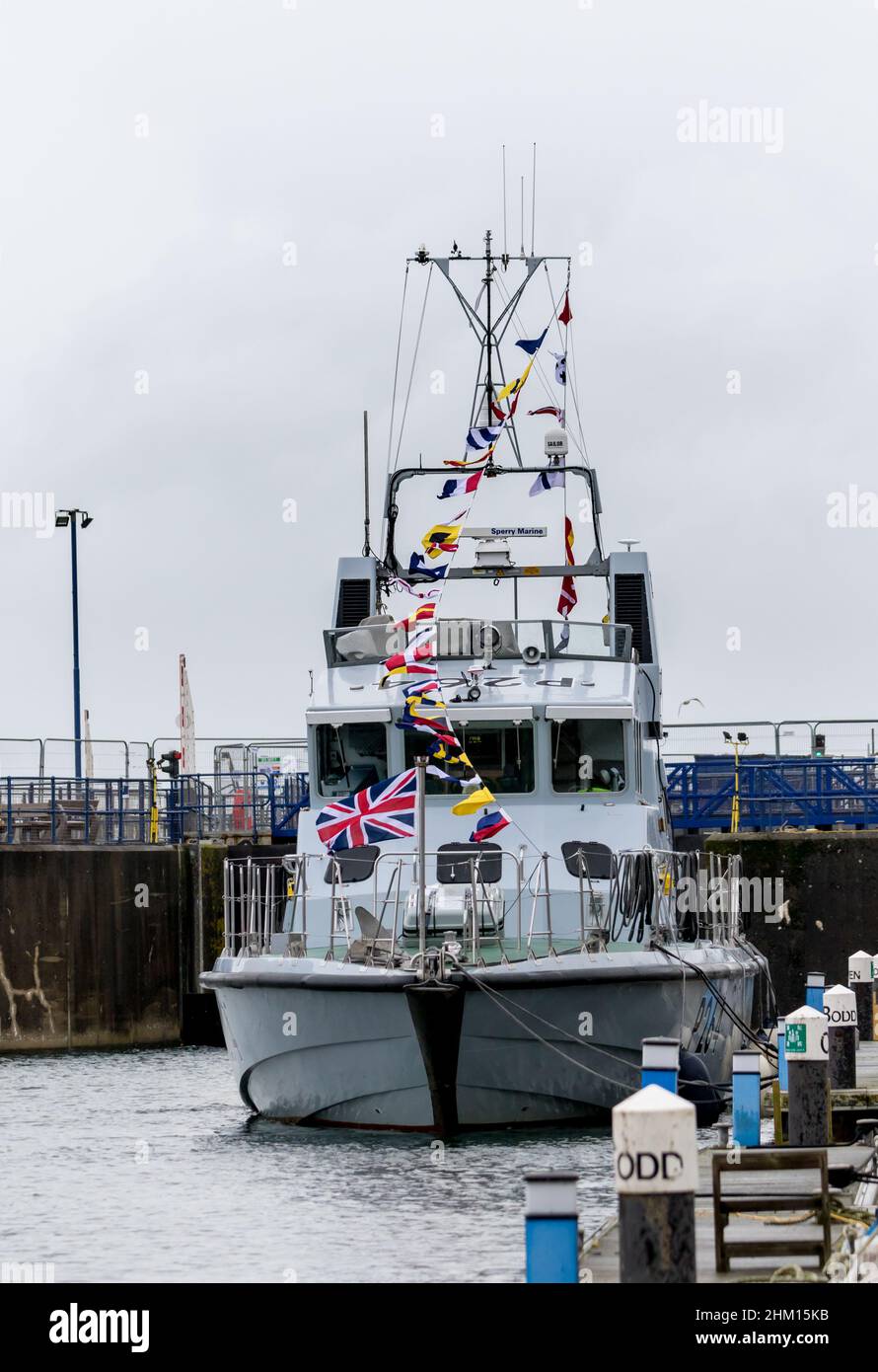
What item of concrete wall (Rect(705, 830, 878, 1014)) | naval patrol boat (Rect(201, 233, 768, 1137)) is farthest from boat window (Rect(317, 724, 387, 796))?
concrete wall (Rect(705, 830, 878, 1014))

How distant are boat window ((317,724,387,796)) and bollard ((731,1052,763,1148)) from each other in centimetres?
562

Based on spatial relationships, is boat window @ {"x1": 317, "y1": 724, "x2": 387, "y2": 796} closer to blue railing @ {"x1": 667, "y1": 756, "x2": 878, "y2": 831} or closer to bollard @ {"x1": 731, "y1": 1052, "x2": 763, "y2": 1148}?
bollard @ {"x1": 731, "y1": 1052, "x2": 763, "y2": 1148}

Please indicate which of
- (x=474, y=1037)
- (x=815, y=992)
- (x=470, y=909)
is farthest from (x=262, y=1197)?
(x=815, y=992)

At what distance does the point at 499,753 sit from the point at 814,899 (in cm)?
1127

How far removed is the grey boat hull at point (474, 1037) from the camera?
15039 millimetres

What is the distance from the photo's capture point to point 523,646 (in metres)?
19.0

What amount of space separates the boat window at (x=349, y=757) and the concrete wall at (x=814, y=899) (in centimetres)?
1091

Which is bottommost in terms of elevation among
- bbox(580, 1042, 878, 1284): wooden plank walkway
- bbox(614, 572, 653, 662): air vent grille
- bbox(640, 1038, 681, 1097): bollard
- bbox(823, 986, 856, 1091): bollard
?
bbox(580, 1042, 878, 1284): wooden plank walkway

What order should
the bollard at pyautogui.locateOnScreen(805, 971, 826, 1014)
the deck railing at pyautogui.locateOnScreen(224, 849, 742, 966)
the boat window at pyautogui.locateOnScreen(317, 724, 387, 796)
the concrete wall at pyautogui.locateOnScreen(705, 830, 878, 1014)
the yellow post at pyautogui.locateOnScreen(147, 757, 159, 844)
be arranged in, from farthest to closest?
the yellow post at pyautogui.locateOnScreen(147, 757, 159, 844), the concrete wall at pyautogui.locateOnScreen(705, 830, 878, 1014), the boat window at pyautogui.locateOnScreen(317, 724, 387, 796), the bollard at pyautogui.locateOnScreen(805, 971, 826, 1014), the deck railing at pyautogui.locateOnScreen(224, 849, 742, 966)

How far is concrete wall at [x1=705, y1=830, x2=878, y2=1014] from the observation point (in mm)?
27797

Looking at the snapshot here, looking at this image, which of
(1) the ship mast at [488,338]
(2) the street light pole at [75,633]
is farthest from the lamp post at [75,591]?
(1) the ship mast at [488,338]

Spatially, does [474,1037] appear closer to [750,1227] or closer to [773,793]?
[750,1227]

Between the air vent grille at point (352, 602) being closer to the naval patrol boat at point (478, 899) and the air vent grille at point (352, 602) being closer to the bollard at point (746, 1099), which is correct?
the naval patrol boat at point (478, 899)

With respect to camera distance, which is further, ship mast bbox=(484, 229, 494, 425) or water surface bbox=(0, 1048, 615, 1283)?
ship mast bbox=(484, 229, 494, 425)
